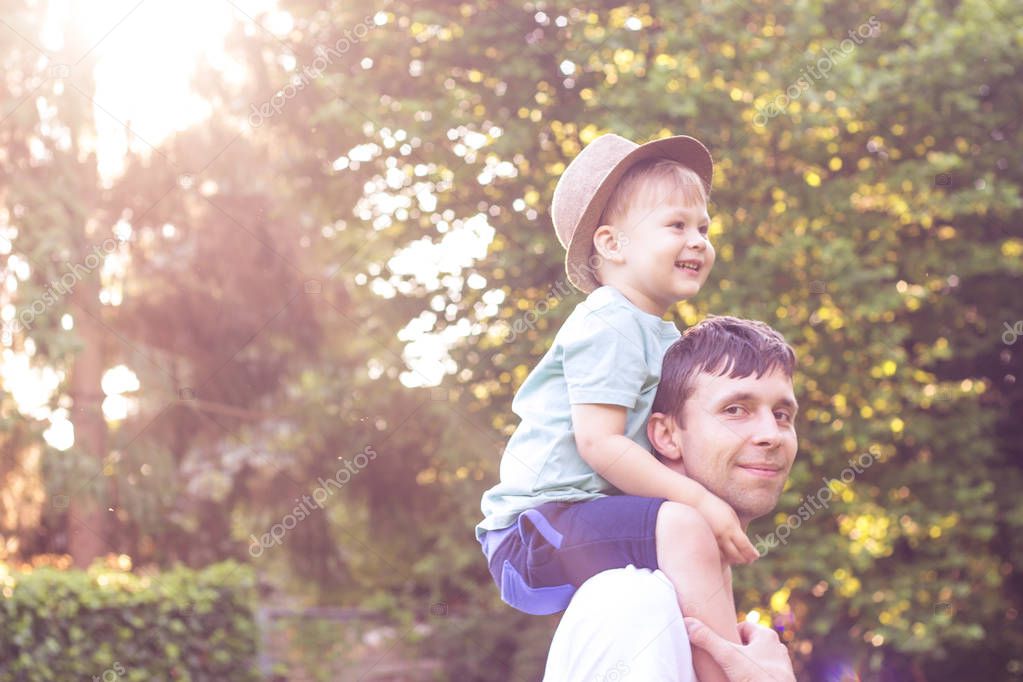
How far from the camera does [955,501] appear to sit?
1238cm

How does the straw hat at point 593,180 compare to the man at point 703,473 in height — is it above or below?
above

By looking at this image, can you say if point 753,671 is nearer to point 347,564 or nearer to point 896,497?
point 896,497

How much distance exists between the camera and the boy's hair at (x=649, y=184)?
2932 mm

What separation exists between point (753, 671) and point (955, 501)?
35.4 feet

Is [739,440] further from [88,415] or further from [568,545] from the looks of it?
[88,415]

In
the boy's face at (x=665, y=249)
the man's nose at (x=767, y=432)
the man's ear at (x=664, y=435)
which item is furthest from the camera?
the boy's face at (x=665, y=249)

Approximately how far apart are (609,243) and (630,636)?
1.01m

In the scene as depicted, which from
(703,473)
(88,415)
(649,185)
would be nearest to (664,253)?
(649,185)

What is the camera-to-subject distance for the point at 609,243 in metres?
3.02

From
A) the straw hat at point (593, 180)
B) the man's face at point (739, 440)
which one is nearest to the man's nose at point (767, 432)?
the man's face at point (739, 440)

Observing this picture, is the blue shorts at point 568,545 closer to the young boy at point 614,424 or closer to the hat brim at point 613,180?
the young boy at point 614,424

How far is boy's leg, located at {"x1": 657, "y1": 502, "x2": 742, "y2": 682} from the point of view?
245cm

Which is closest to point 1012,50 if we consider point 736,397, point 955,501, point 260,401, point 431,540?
point 955,501

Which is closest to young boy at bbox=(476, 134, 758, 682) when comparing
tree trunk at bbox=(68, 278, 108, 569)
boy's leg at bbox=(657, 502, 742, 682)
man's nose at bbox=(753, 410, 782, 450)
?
boy's leg at bbox=(657, 502, 742, 682)
